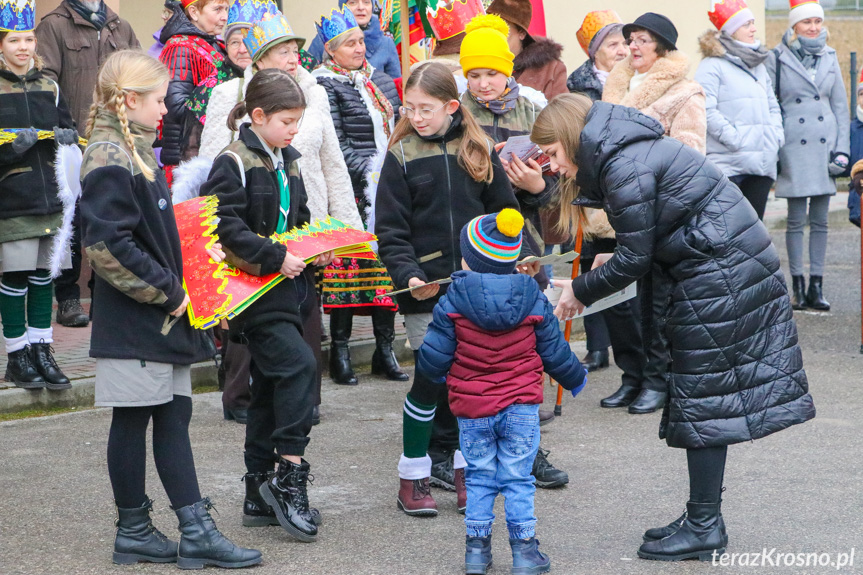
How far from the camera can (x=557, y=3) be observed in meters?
14.0

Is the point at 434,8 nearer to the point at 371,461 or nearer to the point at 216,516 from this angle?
the point at 371,461

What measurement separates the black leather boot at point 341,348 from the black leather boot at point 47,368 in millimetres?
1632

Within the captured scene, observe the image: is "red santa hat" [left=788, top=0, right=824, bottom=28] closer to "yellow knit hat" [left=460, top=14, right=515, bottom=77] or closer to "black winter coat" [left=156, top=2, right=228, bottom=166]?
"yellow knit hat" [left=460, top=14, right=515, bottom=77]

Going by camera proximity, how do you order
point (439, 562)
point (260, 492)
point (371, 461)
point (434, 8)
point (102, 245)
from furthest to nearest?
point (434, 8)
point (371, 461)
point (260, 492)
point (439, 562)
point (102, 245)

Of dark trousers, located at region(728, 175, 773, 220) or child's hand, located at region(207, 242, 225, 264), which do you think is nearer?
child's hand, located at region(207, 242, 225, 264)

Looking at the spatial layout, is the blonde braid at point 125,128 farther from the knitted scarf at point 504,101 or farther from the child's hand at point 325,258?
the knitted scarf at point 504,101

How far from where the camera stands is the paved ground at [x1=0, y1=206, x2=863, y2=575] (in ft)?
→ 13.9

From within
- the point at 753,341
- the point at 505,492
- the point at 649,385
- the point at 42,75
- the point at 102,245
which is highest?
the point at 42,75

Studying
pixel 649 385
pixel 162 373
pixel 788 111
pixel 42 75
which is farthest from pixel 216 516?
Answer: pixel 788 111

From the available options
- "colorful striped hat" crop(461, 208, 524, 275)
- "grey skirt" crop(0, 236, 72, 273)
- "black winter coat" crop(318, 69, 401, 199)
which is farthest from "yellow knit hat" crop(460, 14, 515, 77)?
"grey skirt" crop(0, 236, 72, 273)

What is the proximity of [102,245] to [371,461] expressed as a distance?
2.08 m

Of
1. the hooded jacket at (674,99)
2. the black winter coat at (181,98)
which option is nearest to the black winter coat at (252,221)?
the black winter coat at (181,98)

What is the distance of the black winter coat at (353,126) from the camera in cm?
713

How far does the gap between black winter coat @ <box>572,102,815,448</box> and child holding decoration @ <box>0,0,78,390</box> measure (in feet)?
12.0
